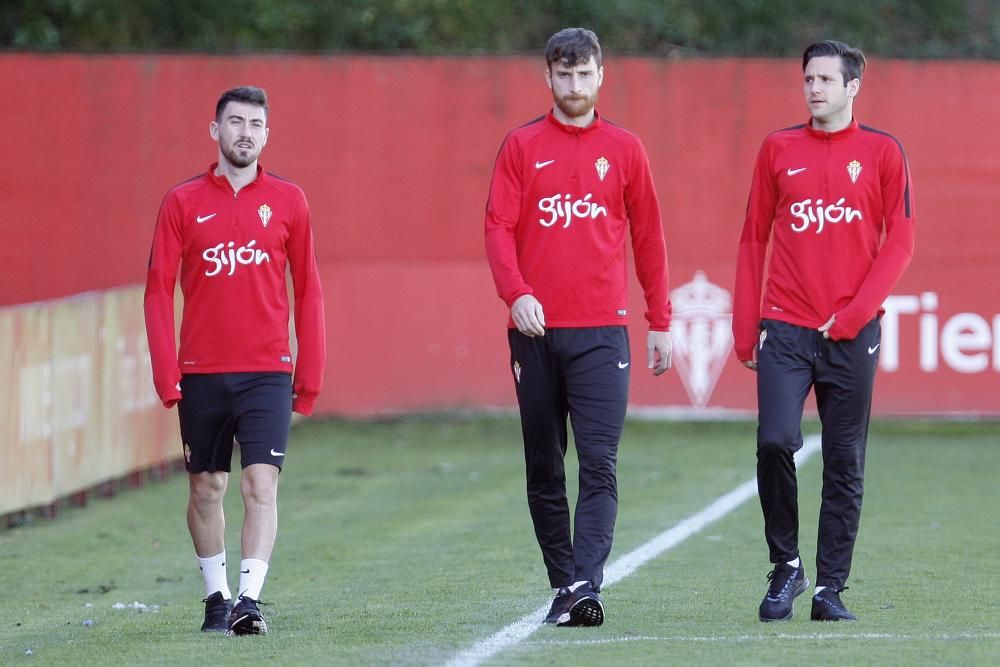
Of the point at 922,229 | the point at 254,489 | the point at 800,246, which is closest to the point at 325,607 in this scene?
the point at 254,489

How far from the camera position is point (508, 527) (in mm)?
10531

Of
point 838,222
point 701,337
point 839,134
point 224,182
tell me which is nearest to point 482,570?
point 224,182

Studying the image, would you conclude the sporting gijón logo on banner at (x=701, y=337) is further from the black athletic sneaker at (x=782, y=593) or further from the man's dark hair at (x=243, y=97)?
the man's dark hair at (x=243, y=97)

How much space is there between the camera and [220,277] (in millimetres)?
6824

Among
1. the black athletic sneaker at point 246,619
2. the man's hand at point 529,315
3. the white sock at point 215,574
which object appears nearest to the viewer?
the man's hand at point 529,315

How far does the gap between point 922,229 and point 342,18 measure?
8918 mm

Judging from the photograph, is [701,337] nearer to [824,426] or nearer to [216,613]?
[824,426]

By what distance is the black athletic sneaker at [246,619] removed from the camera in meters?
6.65

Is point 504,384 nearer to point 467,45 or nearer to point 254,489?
point 467,45

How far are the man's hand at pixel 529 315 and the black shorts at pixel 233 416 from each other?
1018 mm

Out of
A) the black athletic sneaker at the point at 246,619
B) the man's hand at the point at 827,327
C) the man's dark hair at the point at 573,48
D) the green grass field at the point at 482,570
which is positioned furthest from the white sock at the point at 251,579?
the man's hand at the point at 827,327

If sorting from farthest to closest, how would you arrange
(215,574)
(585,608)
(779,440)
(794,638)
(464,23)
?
(464,23) < (215,574) < (779,440) < (585,608) < (794,638)

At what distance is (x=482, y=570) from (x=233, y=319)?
2.43 m

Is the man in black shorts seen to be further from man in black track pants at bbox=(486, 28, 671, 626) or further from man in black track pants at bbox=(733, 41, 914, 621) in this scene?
man in black track pants at bbox=(733, 41, 914, 621)
